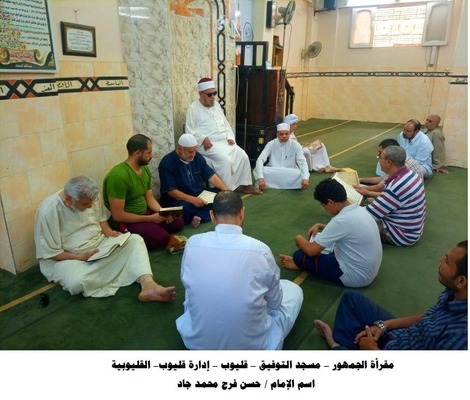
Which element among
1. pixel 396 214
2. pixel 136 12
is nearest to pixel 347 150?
pixel 396 214

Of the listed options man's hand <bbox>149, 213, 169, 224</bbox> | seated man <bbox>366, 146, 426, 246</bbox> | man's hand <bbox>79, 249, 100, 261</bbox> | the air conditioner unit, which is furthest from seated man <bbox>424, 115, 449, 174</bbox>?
the air conditioner unit

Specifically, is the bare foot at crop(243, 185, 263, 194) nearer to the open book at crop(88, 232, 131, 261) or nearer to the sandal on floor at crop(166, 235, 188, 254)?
the sandal on floor at crop(166, 235, 188, 254)

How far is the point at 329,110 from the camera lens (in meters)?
11.1

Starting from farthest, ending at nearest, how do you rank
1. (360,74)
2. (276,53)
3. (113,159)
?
(360,74) → (276,53) → (113,159)

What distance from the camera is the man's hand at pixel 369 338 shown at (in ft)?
5.82

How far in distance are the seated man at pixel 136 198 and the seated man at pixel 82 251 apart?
0.29 meters

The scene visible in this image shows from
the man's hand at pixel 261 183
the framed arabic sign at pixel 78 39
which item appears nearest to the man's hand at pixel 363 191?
the man's hand at pixel 261 183

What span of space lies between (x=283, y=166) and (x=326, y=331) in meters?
3.00

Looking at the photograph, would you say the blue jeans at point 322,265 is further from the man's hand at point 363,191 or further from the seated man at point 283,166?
the seated man at point 283,166

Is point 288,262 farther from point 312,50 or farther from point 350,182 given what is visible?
point 312,50

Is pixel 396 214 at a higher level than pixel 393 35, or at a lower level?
lower

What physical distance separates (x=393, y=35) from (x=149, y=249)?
371 inches

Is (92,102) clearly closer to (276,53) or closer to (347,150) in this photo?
(347,150)

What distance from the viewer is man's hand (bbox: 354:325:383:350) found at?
69.8 inches
